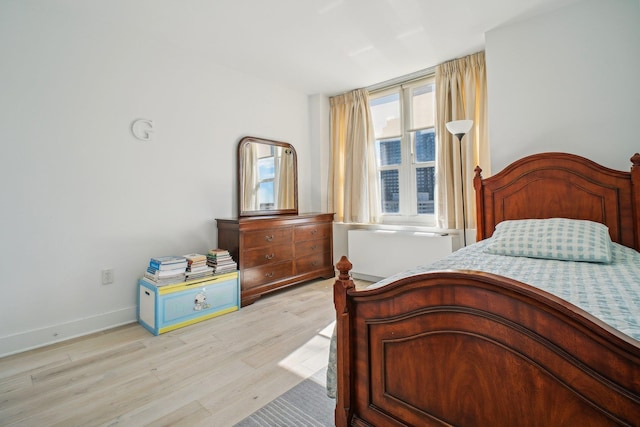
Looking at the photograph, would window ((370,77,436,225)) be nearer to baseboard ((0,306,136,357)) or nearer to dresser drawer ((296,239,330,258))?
dresser drawer ((296,239,330,258))

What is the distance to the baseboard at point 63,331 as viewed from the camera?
204 centimetres

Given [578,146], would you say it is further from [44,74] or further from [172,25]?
[44,74]

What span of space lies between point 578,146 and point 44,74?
4.07 m

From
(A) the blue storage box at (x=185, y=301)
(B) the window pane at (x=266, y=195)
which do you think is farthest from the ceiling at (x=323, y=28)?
(A) the blue storage box at (x=185, y=301)

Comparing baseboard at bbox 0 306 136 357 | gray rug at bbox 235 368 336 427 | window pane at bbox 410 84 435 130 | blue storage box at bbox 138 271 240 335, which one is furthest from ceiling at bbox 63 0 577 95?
gray rug at bbox 235 368 336 427

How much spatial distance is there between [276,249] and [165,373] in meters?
1.62

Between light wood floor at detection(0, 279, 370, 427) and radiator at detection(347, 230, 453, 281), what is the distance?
119 cm

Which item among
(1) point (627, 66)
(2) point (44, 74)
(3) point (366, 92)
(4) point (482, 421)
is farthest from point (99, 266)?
(1) point (627, 66)

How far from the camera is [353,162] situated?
3846 mm

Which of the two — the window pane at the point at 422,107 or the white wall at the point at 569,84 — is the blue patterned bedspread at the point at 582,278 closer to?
the white wall at the point at 569,84

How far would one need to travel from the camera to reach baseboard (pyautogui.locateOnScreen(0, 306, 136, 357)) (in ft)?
6.68

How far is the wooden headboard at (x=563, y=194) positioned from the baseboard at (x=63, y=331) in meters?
3.20

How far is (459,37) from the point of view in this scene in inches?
105

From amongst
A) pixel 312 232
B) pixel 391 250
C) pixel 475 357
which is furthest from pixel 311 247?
pixel 475 357
